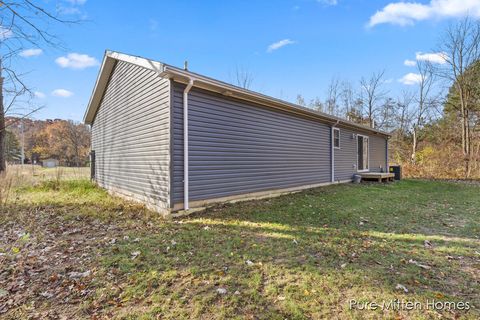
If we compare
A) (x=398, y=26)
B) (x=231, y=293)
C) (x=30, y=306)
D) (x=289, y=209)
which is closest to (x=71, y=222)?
(x=30, y=306)

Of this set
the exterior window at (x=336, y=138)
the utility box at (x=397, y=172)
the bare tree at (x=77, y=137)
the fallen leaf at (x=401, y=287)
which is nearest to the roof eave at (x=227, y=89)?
the exterior window at (x=336, y=138)

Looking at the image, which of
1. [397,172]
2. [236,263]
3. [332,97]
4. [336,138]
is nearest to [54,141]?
[332,97]

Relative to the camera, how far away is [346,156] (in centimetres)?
1172

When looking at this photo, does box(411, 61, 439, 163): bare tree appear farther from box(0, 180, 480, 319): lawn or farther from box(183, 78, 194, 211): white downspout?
box(183, 78, 194, 211): white downspout

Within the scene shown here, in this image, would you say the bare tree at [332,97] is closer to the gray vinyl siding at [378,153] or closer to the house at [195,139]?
the gray vinyl siding at [378,153]

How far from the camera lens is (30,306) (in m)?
2.34

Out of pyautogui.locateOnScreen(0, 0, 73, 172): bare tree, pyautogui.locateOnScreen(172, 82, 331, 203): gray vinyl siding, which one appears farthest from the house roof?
pyautogui.locateOnScreen(0, 0, 73, 172): bare tree

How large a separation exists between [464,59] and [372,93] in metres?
7.86

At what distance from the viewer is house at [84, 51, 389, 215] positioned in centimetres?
547

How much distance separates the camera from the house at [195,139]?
5.47 meters

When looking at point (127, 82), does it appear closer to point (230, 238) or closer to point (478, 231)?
point (230, 238)

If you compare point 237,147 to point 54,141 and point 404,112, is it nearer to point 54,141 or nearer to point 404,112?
point 404,112

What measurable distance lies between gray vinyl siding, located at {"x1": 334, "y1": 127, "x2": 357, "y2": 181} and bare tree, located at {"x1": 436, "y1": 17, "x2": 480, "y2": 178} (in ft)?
30.1

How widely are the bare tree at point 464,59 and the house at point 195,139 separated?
11.1 metres
